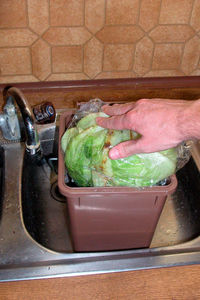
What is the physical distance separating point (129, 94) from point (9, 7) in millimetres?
559

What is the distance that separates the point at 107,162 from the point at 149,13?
764mm

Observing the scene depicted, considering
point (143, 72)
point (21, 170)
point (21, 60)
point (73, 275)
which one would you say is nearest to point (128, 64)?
point (143, 72)

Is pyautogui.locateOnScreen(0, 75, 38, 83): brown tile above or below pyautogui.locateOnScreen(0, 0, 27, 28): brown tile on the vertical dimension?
below

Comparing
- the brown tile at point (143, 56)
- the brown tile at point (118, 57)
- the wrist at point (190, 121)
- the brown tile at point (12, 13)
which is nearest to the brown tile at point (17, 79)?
the brown tile at point (12, 13)

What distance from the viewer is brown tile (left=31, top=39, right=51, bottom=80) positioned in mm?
1110

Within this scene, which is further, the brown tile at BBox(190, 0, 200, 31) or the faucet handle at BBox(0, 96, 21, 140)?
the brown tile at BBox(190, 0, 200, 31)

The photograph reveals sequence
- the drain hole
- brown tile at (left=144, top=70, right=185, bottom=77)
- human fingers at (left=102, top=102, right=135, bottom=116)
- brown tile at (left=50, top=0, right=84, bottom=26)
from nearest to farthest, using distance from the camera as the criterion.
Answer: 1. human fingers at (left=102, top=102, right=135, bottom=116)
2. the drain hole
3. brown tile at (left=50, top=0, right=84, bottom=26)
4. brown tile at (left=144, top=70, right=185, bottom=77)

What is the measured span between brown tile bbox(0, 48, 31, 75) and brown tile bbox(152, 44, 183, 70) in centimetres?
54

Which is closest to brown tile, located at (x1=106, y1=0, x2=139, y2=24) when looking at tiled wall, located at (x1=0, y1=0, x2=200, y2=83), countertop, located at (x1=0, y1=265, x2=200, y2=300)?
tiled wall, located at (x1=0, y1=0, x2=200, y2=83)

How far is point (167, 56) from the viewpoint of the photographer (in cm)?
120

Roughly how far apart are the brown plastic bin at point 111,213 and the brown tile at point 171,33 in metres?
0.62

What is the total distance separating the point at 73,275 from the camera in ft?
1.86

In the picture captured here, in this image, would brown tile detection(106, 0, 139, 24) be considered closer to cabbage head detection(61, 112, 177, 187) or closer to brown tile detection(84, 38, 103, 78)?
brown tile detection(84, 38, 103, 78)

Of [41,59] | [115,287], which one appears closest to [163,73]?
[41,59]
